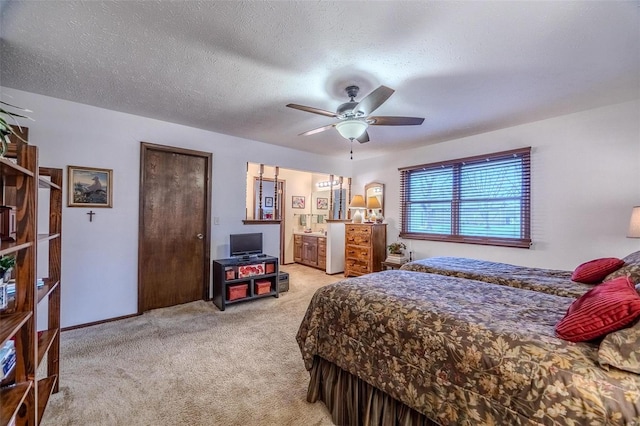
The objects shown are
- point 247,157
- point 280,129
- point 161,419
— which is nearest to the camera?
point 161,419

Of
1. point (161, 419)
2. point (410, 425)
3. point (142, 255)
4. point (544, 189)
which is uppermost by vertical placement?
point (544, 189)

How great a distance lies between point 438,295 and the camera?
5.70 ft

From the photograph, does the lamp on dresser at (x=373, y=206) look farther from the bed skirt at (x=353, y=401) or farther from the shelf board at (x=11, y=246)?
the shelf board at (x=11, y=246)

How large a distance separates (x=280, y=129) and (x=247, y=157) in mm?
867

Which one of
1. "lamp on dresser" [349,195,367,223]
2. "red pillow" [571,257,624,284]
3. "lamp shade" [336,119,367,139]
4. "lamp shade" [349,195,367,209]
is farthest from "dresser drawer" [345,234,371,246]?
"red pillow" [571,257,624,284]

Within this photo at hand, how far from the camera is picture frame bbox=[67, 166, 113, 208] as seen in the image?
294 centimetres

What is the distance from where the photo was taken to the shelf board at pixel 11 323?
Result: 1007 mm

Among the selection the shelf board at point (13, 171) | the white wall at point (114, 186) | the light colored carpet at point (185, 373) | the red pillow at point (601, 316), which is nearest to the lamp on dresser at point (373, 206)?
the light colored carpet at point (185, 373)

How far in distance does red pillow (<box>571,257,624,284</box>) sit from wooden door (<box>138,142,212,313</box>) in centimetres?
411

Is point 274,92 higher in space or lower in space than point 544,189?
higher

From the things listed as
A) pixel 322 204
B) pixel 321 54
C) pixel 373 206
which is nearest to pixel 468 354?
pixel 321 54

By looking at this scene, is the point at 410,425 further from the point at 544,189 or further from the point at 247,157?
the point at 247,157

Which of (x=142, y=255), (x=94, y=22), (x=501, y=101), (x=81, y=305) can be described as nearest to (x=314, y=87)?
(x=94, y=22)

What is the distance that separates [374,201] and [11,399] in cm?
472
